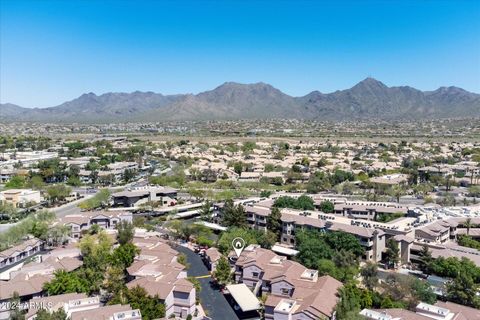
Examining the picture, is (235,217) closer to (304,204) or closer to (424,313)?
(304,204)

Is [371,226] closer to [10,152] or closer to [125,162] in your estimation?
[125,162]

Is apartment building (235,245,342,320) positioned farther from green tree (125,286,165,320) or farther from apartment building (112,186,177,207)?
apartment building (112,186,177,207)

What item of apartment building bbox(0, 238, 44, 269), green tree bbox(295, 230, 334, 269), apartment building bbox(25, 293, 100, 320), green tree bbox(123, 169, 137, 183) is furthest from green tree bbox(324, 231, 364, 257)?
green tree bbox(123, 169, 137, 183)

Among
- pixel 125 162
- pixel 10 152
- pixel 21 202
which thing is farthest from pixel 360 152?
pixel 10 152

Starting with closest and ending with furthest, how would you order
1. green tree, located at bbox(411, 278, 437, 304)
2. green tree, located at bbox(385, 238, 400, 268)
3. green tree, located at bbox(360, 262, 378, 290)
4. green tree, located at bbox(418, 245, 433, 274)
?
green tree, located at bbox(411, 278, 437, 304)
green tree, located at bbox(360, 262, 378, 290)
green tree, located at bbox(418, 245, 433, 274)
green tree, located at bbox(385, 238, 400, 268)

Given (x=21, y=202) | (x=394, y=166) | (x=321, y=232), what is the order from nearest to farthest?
1. (x=321, y=232)
2. (x=21, y=202)
3. (x=394, y=166)

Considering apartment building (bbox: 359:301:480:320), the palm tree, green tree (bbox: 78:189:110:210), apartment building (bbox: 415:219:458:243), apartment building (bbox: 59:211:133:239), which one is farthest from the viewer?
green tree (bbox: 78:189:110:210)

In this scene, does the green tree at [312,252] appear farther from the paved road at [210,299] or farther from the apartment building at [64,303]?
the apartment building at [64,303]
